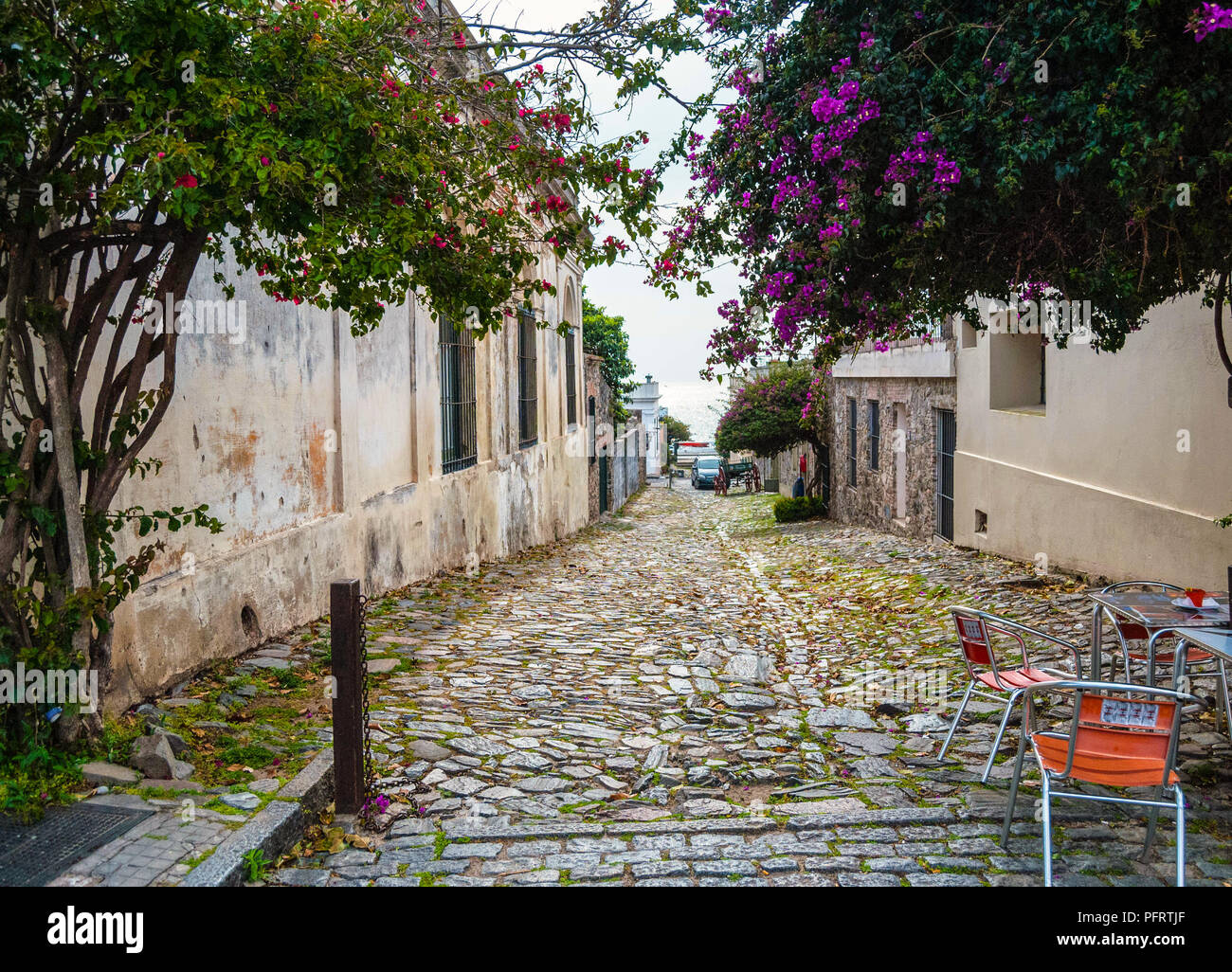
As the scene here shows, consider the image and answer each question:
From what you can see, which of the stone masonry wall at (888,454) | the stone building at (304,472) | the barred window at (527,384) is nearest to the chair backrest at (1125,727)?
the stone building at (304,472)

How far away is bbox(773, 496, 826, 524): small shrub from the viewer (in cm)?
2291

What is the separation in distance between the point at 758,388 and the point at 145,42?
77.7ft

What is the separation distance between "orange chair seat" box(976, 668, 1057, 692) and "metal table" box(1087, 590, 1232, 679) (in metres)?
0.35

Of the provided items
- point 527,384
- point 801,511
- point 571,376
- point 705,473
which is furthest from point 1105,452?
point 705,473

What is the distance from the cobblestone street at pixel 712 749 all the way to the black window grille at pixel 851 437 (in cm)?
902

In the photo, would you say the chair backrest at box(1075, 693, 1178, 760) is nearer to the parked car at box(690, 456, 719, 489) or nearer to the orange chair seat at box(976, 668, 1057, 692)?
→ the orange chair seat at box(976, 668, 1057, 692)

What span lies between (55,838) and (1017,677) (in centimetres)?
438

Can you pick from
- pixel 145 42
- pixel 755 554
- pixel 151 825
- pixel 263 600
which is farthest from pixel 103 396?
pixel 755 554

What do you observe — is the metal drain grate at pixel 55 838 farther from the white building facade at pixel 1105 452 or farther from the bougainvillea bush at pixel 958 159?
the white building facade at pixel 1105 452

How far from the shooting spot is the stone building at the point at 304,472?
19.3ft

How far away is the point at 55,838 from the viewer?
3732 mm

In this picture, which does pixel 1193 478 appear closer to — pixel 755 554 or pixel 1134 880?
pixel 1134 880

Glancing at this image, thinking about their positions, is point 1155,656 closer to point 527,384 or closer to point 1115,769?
point 1115,769

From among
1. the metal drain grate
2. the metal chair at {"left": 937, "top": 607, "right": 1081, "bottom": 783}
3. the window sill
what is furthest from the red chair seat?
the metal drain grate
